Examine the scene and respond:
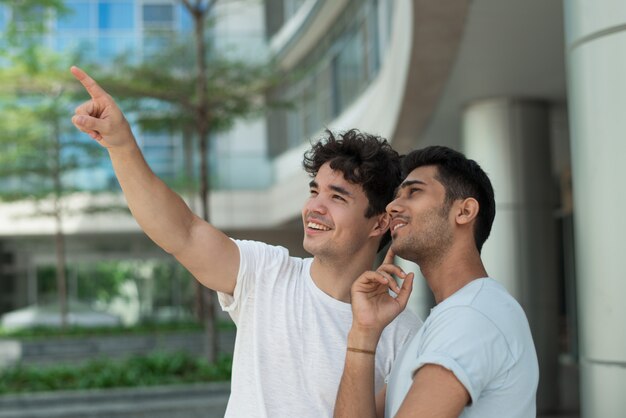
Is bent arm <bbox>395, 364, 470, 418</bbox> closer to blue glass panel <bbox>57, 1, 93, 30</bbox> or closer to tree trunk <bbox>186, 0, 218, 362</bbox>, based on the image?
tree trunk <bbox>186, 0, 218, 362</bbox>

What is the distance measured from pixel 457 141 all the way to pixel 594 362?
1298cm

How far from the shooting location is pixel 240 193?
36.5m

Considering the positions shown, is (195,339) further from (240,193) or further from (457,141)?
(240,193)

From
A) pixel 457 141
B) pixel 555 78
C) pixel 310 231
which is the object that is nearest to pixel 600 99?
pixel 310 231

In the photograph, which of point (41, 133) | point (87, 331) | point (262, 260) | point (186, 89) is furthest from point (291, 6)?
point (262, 260)

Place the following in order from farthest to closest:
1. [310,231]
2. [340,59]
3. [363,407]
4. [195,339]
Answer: [340,59] < [195,339] < [310,231] < [363,407]

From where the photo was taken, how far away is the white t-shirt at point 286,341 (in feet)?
10.2

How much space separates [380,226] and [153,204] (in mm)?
809

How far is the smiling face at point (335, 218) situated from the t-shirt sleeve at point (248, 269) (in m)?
0.14

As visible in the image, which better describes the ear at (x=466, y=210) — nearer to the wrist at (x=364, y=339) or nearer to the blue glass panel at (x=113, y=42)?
the wrist at (x=364, y=339)

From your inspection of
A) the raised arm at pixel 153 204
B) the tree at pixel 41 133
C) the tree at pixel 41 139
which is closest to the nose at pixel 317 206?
the raised arm at pixel 153 204

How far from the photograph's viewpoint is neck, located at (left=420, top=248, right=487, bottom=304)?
2775mm

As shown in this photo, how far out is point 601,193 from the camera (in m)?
3.88

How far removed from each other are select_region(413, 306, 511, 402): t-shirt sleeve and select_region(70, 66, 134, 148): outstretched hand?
1.17 meters
